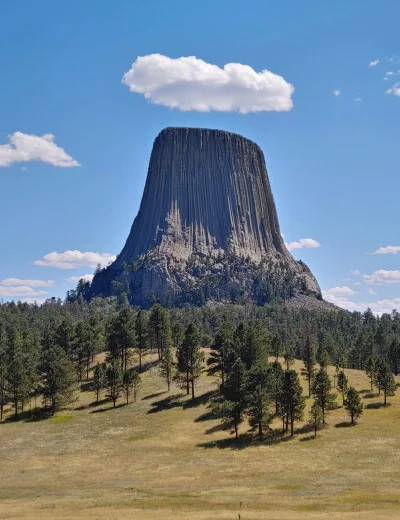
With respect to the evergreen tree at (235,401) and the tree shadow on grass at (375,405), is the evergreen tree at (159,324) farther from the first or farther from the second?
the tree shadow on grass at (375,405)

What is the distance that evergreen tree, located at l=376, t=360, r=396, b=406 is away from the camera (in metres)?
99.7

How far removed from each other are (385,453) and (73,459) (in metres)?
42.9

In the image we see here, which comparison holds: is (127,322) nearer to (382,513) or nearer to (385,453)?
(385,453)

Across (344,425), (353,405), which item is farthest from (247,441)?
(353,405)

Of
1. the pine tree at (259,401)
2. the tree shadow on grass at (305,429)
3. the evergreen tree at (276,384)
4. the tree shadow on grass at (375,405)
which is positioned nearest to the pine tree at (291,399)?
the evergreen tree at (276,384)

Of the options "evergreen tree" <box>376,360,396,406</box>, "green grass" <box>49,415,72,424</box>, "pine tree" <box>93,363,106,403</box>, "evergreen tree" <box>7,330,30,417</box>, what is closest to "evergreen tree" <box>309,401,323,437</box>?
"evergreen tree" <box>376,360,396,406</box>

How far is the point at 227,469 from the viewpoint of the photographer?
68.5 meters

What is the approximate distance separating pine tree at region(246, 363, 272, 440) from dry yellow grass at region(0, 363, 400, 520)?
3534 mm

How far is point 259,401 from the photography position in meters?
85.3

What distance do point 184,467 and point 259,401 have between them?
63.2ft

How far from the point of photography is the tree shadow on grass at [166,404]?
340 ft

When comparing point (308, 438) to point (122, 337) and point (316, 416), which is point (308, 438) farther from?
point (122, 337)

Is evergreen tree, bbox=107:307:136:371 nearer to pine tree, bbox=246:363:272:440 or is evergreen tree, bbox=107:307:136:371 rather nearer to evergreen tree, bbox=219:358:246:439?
evergreen tree, bbox=219:358:246:439

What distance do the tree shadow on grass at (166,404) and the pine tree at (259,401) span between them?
2170 centimetres
